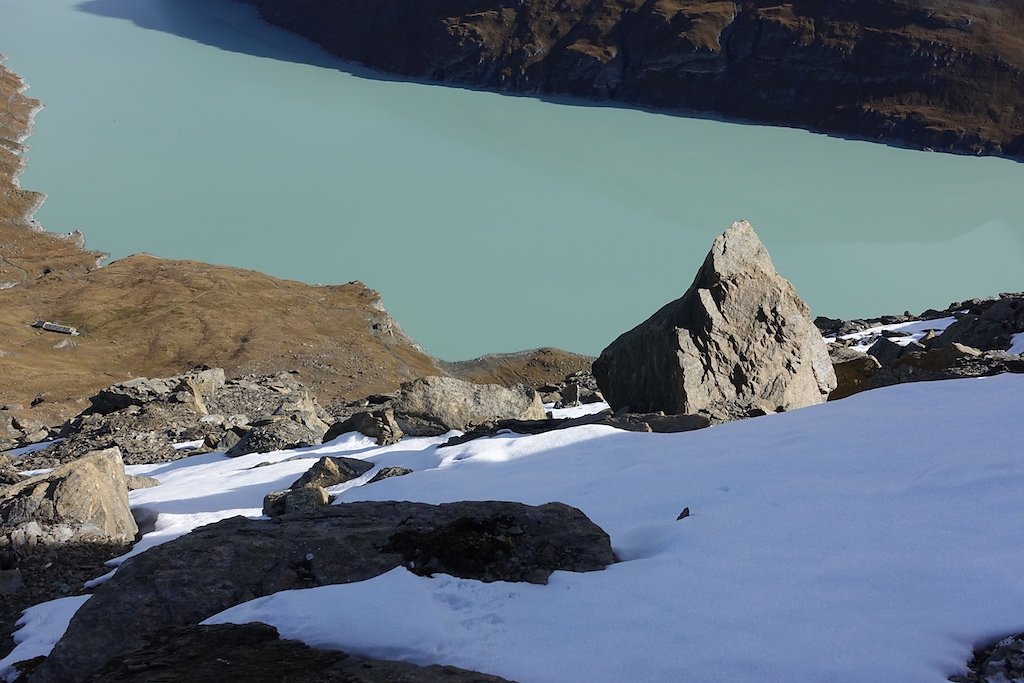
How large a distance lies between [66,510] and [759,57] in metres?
77.9

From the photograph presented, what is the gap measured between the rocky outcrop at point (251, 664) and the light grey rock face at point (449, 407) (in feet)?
31.6

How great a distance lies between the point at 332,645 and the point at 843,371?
12149mm

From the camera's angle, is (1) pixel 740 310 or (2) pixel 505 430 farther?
(1) pixel 740 310

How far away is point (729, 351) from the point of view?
13.8 metres

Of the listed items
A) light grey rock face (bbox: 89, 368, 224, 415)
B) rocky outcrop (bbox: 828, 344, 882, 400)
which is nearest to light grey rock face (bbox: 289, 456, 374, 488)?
rocky outcrop (bbox: 828, 344, 882, 400)

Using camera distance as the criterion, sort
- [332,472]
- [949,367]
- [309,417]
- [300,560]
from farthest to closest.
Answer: [309,417] < [949,367] < [332,472] < [300,560]

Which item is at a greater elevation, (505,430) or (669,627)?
(669,627)

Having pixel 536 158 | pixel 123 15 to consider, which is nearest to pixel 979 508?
pixel 536 158

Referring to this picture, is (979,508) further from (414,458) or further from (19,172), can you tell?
(19,172)

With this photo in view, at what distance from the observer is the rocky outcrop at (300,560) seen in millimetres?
5453

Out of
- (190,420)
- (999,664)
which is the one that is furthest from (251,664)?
(190,420)

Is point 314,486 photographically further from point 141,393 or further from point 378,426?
point 141,393

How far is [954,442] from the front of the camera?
7.80 meters

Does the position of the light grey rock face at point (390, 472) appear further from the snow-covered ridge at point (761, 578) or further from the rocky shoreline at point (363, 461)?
the snow-covered ridge at point (761, 578)
